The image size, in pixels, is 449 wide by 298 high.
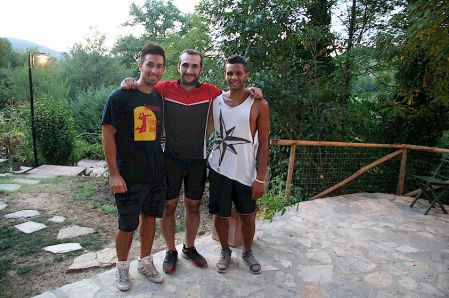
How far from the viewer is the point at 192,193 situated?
259cm

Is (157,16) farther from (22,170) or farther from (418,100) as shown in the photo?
(418,100)

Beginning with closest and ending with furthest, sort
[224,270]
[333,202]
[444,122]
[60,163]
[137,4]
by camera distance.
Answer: [224,270], [333,202], [444,122], [60,163], [137,4]

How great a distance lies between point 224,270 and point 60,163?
24.0ft

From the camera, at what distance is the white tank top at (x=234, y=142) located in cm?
247

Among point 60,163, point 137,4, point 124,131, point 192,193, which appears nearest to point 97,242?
point 192,193

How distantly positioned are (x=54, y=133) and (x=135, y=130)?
7.16m

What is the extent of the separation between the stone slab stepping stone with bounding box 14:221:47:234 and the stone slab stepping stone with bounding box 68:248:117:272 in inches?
41.2

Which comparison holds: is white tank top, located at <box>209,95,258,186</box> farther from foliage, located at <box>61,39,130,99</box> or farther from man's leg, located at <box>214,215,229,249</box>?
foliage, located at <box>61,39,130,99</box>

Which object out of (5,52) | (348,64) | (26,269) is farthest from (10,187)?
(5,52)

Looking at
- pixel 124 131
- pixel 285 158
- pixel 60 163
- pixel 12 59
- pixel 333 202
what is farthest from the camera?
pixel 12 59

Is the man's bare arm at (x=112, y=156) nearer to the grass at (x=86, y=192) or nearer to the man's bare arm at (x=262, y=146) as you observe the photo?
the man's bare arm at (x=262, y=146)

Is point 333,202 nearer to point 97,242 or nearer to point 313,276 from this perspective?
point 313,276

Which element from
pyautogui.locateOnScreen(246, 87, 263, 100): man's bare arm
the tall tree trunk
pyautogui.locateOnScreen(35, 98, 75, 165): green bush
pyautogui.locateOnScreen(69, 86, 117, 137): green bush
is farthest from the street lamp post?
pyautogui.locateOnScreen(246, 87, 263, 100): man's bare arm

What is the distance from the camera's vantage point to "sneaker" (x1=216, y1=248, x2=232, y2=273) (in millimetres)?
2650
